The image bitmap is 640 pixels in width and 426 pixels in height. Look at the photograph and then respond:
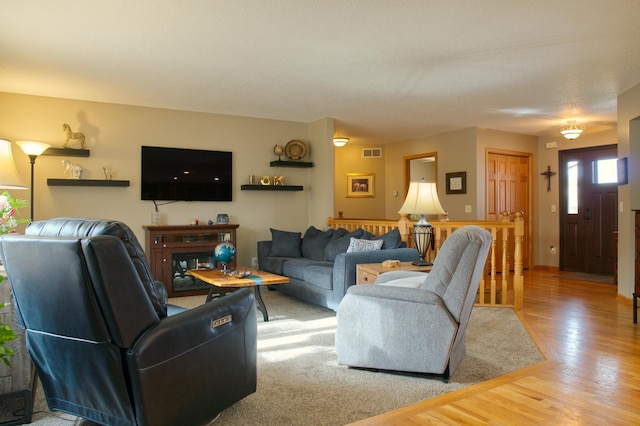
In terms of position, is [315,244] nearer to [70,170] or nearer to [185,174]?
[185,174]

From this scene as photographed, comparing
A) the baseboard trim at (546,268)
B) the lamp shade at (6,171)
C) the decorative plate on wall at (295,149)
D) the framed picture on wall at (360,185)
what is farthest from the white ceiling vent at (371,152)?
the lamp shade at (6,171)

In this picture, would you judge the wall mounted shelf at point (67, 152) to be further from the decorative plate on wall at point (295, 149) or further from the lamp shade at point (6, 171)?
the lamp shade at point (6, 171)

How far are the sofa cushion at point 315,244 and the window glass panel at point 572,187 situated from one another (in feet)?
14.9

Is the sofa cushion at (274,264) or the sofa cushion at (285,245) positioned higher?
the sofa cushion at (285,245)

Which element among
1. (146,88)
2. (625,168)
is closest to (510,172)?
(625,168)

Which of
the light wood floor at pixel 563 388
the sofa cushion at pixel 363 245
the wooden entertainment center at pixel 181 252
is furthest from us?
the wooden entertainment center at pixel 181 252

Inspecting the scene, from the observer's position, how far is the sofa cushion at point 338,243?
208 inches

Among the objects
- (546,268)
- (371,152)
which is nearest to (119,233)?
(371,152)

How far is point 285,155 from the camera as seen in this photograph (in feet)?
22.1

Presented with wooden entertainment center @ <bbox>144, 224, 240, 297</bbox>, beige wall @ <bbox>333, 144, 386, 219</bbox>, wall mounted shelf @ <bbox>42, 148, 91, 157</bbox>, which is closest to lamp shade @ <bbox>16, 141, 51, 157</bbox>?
wall mounted shelf @ <bbox>42, 148, 91, 157</bbox>

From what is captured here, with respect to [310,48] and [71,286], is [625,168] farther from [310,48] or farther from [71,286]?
[71,286]

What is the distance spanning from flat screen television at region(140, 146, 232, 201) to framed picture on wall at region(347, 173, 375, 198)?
3.01 meters

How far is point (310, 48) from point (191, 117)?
2.85 metres

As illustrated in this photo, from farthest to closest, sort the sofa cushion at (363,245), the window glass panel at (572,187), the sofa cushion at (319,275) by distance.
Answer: the window glass panel at (572,187) → the sofa cushion at (363,245) → the sofa cushion at (319,275)
